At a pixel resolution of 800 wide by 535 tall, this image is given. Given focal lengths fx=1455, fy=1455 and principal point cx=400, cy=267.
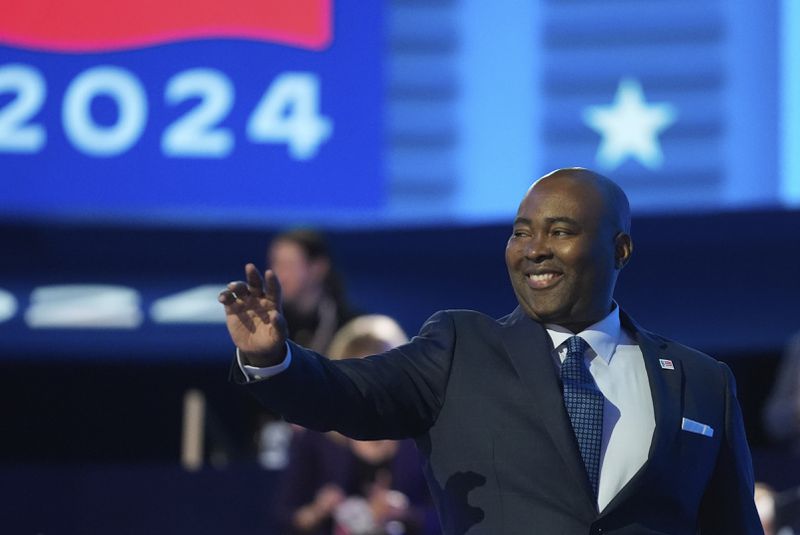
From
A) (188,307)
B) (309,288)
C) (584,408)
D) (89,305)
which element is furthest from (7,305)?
(584,408)

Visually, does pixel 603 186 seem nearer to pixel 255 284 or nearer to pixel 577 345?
pixel 577 345

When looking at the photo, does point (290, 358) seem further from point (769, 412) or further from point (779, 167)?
point (779, 167)

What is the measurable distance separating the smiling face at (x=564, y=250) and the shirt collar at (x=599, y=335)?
0.02 metres

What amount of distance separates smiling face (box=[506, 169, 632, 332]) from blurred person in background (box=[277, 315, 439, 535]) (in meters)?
1.59

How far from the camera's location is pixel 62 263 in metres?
6.82

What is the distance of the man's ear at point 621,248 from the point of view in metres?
2.29

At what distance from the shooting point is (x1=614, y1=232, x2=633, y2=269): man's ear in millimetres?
2293

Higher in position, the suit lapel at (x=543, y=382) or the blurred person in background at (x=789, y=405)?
the suit lapel at (x=543, y=382)

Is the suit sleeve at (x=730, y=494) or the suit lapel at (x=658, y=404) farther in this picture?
the suit sleeve at (x=730, y=494)

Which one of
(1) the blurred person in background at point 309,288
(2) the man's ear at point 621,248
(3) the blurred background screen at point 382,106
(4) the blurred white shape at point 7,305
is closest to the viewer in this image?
(2) the man's ear at point 621,248

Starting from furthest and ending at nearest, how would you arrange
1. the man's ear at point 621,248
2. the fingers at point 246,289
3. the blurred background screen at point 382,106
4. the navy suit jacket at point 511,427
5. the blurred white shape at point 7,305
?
the blurred white shape at point 7,305 < the blurred background screen at point 382,106 < the man's ear at point 621,248 < the navy suit jacket at point 511,427 < the fingers at point 246,289

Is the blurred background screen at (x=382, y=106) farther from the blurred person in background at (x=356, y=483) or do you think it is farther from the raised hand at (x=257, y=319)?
the raised hand at (x=257, y=319)

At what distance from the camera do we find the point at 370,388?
212cm

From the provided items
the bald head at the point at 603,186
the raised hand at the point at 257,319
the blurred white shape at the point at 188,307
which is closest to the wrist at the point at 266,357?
the raised hand at the point at 257,319
